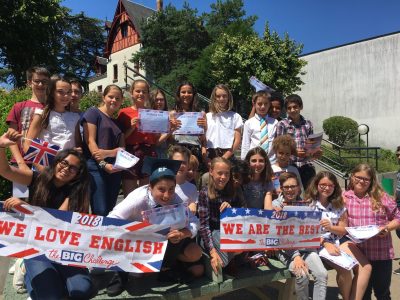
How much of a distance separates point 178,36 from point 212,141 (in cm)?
2656

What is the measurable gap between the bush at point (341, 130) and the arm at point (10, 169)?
21918mm

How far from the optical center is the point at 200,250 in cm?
344

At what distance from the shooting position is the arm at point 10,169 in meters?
3.14

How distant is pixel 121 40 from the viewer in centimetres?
4459

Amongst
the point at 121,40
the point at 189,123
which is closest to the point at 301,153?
the point at 189,123

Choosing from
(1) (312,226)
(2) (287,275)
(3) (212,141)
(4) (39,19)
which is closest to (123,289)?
(2) (287,275)

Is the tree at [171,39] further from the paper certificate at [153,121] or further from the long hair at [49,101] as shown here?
the long hair at [49,101]

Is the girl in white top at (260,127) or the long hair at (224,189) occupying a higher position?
the girl in white top at (260,127)

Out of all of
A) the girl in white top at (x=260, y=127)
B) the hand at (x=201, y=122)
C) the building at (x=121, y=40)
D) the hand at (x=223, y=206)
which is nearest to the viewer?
the hand at (x=223, y=206)

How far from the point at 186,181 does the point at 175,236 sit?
1145 mm

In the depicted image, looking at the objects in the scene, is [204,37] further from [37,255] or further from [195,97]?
[37,255]

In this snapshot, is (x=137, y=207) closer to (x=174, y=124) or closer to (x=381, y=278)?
(x=174, y=124)

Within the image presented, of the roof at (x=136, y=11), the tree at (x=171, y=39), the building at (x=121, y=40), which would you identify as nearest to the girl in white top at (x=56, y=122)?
the tree at (x=171, y=39)

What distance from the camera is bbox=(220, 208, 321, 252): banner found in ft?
11.5
